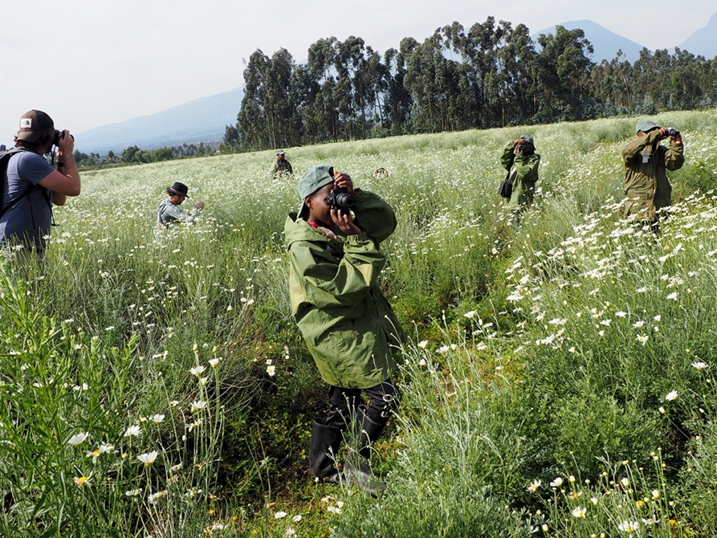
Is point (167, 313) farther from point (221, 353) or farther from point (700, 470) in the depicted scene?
point (700, 470)

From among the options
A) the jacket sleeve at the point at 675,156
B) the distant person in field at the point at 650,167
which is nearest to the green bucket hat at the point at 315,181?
the distant person in field at the point at 650,167

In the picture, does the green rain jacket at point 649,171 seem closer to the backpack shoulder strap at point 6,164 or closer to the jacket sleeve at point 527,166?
the jacket sleeve at point 527,166

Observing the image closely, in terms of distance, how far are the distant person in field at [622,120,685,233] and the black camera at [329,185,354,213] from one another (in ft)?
14.8

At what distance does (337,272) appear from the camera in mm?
2668

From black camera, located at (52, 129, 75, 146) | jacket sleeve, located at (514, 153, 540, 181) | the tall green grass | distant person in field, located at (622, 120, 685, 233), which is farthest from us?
jacket sleeve, located at (514, 153, 540, 181)

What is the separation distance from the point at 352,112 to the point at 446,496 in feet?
231

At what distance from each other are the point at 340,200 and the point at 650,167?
495 cm

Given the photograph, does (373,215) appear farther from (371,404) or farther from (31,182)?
(31,182)

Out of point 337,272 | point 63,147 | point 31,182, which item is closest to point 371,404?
point 337,272

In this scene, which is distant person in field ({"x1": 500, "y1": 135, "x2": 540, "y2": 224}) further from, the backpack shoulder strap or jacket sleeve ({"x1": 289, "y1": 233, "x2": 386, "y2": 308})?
the backpack shoulder strap

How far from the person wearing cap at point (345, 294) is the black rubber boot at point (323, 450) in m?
0.04

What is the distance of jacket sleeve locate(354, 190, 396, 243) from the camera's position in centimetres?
296

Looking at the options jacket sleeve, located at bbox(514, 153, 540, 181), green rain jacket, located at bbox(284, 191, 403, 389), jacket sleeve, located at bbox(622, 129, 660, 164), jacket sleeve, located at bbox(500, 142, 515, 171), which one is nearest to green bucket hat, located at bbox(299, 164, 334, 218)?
green rain jacket, located at bbox(284, 191, 403, 389)

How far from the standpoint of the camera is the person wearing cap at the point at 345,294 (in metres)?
2.64
